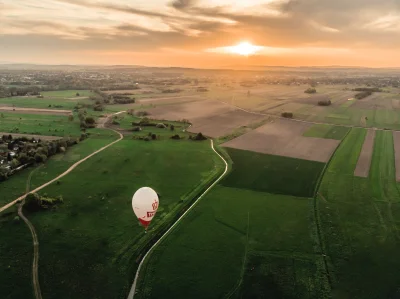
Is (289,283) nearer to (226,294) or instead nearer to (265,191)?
(226,294)

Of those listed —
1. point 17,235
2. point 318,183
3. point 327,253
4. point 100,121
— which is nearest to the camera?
point 327,253

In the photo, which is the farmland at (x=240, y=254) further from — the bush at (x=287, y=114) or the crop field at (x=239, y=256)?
the bush at (x=287, y=114)

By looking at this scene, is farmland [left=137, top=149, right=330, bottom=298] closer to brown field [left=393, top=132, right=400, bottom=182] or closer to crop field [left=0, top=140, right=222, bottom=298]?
crop field [left=0, top=140, right=222, bottom=298]

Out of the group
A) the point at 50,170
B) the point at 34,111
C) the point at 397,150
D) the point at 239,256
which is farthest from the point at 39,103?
the point at 397,150

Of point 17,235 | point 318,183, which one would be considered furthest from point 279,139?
point 17,235

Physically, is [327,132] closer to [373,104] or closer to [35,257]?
[373,104]

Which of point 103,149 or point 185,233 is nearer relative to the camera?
point 185,233
